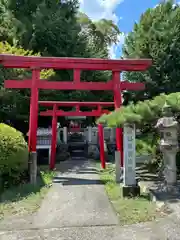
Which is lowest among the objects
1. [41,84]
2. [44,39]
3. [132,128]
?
[132,128]

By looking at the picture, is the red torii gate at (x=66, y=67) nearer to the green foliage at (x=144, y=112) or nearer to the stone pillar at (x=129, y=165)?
the stone pillar at (x=129, y=165)

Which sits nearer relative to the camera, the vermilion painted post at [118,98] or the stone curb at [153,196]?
the stone curb at [153,196]

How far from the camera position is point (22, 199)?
5.92 meters

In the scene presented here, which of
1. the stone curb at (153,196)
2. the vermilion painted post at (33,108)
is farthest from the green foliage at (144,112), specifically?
the vermilion painted post at (33,108)

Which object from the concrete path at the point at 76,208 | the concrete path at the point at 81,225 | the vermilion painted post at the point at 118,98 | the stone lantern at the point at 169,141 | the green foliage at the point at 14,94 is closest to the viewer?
the concrete path at the point at 81,225

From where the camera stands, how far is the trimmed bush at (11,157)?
6.76 metres

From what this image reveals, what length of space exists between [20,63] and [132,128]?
3674 mm

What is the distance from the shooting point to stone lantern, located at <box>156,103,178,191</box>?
5.61 meters

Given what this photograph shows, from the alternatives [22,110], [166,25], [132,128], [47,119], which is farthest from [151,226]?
[47,119]

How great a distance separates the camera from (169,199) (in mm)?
5195

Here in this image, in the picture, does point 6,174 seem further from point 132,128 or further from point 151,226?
point 151,226

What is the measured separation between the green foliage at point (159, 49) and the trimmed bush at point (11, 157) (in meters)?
9.93

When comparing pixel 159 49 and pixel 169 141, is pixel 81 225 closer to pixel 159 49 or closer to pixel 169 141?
pixel 169 141

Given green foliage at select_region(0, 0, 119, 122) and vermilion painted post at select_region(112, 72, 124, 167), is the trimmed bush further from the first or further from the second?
green foliage at select_region(0, 0, 119, 122)
